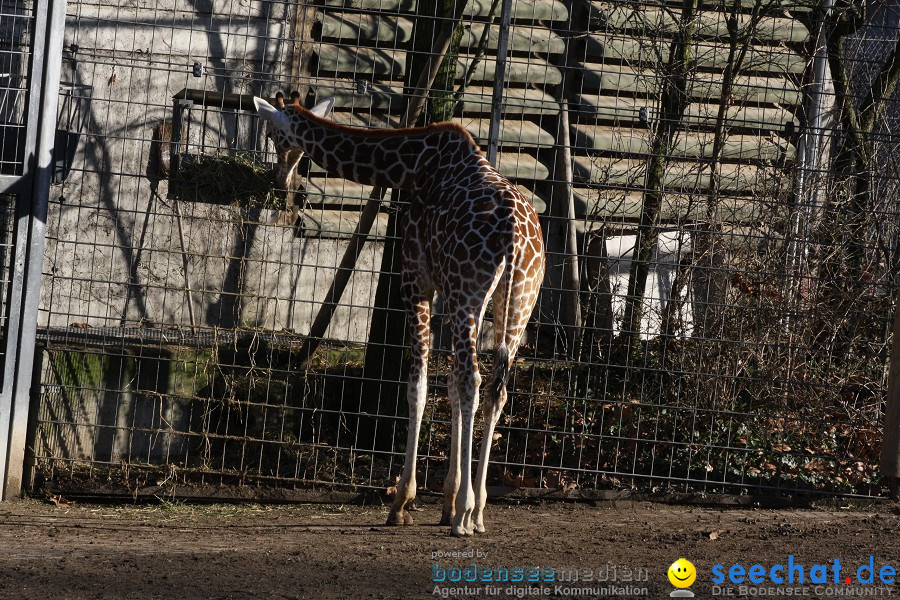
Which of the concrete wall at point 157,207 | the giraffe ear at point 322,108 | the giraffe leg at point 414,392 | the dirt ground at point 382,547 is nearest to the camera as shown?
the dirt ground at point 382,547

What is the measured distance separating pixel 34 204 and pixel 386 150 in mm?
2299

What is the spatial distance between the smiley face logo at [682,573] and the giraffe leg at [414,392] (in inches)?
66.8

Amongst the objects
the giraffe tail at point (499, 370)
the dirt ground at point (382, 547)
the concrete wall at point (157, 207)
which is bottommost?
the dirt ground at point (382, 547)

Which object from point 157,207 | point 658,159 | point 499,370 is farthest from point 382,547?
point 157,207

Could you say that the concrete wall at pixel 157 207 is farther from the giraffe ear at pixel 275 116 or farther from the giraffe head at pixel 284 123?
the giraffe ear at pixel 275 116

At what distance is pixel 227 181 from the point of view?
6.76 m

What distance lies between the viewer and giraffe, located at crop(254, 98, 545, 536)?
5.53 m

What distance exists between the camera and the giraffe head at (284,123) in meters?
6.14

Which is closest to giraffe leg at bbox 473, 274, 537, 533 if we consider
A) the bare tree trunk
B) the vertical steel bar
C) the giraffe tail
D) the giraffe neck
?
the giraffe tail

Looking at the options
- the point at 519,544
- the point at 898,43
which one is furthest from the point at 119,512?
the point at 898,43

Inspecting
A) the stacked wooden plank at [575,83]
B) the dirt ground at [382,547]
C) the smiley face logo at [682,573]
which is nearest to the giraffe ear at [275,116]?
the stacked wooden plank at [575,83]

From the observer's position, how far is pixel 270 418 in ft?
22.2

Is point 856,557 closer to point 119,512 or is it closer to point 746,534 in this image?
point 746,534

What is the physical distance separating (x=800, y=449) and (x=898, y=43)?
350 cm
